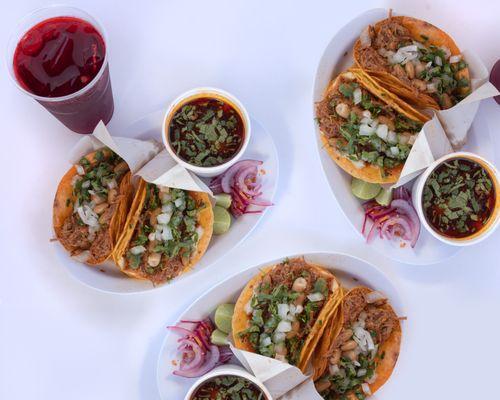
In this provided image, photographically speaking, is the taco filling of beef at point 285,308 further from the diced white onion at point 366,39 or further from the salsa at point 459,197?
the diced white onion at point 366,39

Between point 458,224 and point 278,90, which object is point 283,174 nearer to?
point 278,90

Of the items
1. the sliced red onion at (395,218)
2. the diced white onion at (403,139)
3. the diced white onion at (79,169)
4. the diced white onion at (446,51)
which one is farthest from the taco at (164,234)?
the diced white onion at (446,51)

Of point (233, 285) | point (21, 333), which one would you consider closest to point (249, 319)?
point (233, 285)

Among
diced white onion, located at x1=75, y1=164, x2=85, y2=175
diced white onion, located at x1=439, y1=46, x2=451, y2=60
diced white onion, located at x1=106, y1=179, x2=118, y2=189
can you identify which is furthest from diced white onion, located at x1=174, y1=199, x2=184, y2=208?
diced white onion, located at x1=439, y1=46, x2=451, y2=60

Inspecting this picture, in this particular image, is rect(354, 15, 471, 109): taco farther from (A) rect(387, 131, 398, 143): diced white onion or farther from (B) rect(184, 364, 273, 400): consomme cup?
(B) rect(184, 364, 273, 400): consomme cup

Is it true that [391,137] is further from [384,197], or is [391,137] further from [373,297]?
[373,297]

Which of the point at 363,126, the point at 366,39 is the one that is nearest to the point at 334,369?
the point at 363,126
